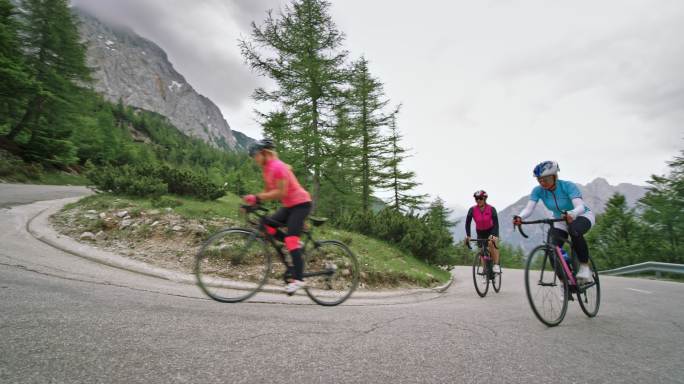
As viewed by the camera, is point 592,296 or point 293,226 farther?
point 592,296

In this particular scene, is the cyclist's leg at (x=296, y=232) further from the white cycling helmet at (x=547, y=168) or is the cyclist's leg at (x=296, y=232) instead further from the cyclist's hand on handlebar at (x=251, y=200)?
the white cycling helmet at (x=547, y=168)

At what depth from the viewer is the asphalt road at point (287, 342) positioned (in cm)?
202

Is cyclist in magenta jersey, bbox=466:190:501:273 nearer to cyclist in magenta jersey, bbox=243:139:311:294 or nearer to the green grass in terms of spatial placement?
the green grass

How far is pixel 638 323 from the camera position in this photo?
4328 millimetres

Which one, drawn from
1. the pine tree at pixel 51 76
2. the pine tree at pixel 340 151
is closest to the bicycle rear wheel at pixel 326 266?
the pine tree at pixel 340 151

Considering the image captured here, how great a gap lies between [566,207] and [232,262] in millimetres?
5269

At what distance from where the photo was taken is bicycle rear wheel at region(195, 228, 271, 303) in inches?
175

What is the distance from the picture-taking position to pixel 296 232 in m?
4.54

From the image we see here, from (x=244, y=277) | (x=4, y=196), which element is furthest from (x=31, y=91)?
(x=244, y=277)

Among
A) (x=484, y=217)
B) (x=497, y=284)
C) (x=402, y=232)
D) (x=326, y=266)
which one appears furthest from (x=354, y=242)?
(x=326, y=266)

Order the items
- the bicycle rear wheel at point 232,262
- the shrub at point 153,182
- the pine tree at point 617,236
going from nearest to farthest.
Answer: the bicycle rear wheel at point 232,262, the shrub at point 153,182, the pine tree at point 617,236

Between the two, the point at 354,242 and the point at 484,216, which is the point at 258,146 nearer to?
the point at 484,216

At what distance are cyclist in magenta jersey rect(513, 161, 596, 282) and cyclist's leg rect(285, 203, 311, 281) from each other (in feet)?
9.97

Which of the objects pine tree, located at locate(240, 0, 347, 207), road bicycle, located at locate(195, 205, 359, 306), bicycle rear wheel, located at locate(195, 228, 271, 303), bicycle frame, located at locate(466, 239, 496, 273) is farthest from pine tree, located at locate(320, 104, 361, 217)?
bicycle rear wheel, located at locate(195, 228, 271, 303)
